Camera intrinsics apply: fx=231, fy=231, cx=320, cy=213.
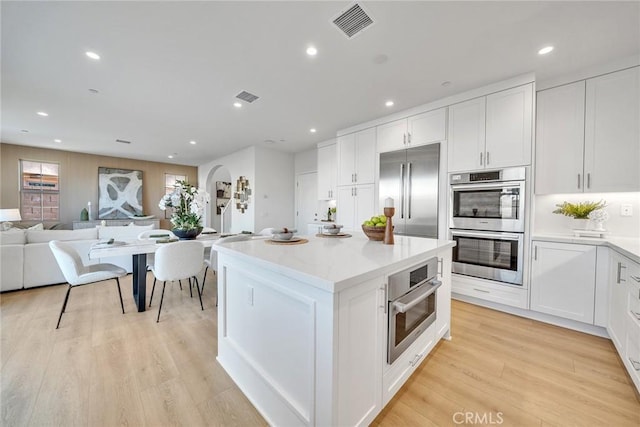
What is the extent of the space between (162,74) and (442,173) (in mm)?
3541

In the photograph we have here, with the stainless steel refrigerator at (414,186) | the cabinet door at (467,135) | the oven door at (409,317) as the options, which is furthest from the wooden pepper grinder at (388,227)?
the cabinet door at (467,135)

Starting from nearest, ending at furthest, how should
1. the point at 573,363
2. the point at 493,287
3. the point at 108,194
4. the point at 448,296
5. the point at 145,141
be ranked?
the point at 573,363, the point at 448,296, the point at 493,287, the point at 145,141, the point at 108,194

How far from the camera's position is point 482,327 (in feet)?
7.68

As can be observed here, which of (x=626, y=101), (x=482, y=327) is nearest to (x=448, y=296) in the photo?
(x=482, y=327)

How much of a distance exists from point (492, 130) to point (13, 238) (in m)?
6.33

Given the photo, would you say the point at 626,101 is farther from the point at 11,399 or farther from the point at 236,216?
the point at 236,216

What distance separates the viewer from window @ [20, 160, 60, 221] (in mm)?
5766

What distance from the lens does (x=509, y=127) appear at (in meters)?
2.58

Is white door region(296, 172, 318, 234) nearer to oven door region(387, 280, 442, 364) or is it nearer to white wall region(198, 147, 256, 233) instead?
white wall region(198, 147, 256, 233)

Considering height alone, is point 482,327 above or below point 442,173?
below

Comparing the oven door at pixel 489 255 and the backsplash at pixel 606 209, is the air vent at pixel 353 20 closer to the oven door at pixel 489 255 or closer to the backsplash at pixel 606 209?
the oven door at pixel 489 255

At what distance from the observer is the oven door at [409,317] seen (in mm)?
1226

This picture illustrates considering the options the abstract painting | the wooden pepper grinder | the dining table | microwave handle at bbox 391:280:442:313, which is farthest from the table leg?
the abstract painting

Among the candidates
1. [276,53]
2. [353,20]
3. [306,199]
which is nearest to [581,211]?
[353,20]
